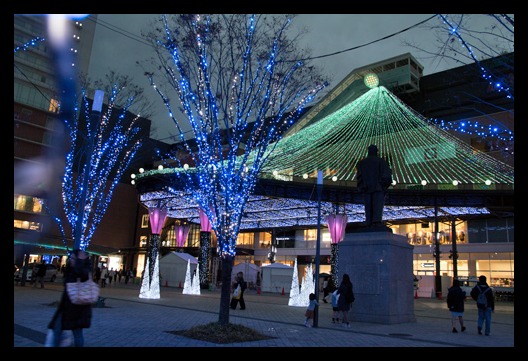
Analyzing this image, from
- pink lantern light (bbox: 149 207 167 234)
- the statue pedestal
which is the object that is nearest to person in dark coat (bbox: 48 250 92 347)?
the statue pedestal

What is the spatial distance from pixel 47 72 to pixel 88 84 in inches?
165

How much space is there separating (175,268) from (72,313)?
33.8 metres

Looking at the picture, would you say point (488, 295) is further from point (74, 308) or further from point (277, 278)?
point (277, 278)

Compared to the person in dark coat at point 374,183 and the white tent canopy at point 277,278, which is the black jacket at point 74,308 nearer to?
the person in dark coat at point 374,183

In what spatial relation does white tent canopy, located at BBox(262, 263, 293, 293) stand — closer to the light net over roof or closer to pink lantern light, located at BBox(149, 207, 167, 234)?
the light net over roof

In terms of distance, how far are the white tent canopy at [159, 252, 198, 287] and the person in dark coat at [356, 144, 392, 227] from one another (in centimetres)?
2556

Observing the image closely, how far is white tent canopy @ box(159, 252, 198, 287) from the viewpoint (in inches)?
1533

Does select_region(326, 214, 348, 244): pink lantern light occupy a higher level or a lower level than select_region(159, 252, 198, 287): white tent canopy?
higher

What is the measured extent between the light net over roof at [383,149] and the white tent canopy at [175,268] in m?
11.7
